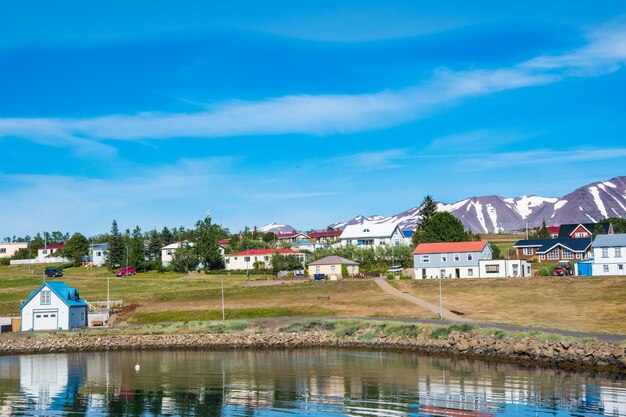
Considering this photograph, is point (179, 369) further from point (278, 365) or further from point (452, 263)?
point (452, 263)

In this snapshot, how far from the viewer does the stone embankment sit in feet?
151

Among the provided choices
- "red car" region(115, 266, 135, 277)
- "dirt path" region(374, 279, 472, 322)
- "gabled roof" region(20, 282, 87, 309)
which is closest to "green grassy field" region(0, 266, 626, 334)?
"dirt path" region(374, 279, 472, 322)

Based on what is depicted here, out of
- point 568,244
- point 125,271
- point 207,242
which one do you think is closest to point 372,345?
point 207,242

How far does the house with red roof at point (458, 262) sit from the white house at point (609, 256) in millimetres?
9788

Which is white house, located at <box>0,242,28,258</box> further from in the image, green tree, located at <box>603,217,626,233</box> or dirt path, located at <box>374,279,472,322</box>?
green tree, located at <box>603,217,626,233</box>

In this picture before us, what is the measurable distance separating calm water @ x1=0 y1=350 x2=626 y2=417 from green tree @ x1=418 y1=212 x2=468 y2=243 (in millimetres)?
62388

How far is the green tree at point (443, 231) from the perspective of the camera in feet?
379

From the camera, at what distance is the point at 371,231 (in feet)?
503

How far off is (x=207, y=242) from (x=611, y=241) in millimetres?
69037

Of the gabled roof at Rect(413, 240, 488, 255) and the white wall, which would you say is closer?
the white wall

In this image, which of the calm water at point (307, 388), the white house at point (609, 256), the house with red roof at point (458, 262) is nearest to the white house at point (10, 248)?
the house with red roof at point (458, 262)

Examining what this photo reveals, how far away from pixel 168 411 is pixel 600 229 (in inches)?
5200

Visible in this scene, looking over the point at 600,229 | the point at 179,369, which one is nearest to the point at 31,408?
the point at 179,369

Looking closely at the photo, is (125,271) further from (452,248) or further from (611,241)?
(611,241)
